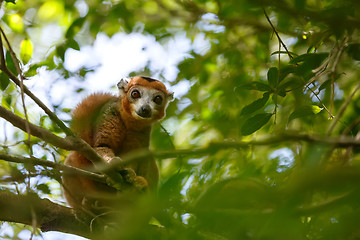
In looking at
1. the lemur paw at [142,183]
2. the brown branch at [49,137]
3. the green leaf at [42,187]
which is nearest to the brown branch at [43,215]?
the green leaf at [42,187]

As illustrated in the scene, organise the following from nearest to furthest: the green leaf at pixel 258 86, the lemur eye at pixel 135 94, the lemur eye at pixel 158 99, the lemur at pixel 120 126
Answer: the green leaf at pixel 258 86, the lemur at pixel 120 126, the lemur eye at pixel 135 94, the lemur eye at pixel 158 99

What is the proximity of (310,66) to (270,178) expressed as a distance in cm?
157

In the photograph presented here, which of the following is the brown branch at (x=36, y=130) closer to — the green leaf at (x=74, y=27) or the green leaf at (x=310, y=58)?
the green leaf at (x=74, y=27)

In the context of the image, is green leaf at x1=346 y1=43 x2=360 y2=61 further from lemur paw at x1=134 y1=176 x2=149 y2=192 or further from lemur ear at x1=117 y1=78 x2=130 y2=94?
lemur ear at x1=117 y1=78 x2=130 y2=94

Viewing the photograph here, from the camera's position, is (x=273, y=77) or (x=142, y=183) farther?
(x=142, y=183)

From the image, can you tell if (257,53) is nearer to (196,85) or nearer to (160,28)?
(196,85)

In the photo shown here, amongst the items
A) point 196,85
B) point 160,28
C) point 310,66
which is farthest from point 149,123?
point 310,66

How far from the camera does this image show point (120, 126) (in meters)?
5.96

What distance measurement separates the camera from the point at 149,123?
629 cm

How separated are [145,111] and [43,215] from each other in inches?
97.3

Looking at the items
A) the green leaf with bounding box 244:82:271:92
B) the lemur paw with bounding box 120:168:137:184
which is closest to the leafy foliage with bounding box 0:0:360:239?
the green leaf with bounding box 244:82:271:92

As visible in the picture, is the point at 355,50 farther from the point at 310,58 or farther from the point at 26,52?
the point at 26,52

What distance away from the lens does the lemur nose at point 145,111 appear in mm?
6078

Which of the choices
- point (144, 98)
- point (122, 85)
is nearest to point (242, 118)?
point (144, 98)
